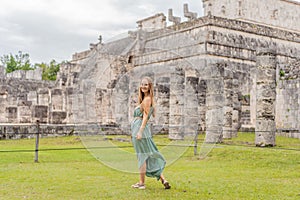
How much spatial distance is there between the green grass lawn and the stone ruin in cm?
190

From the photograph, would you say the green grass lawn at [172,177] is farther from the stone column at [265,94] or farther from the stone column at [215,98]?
the stone column at [215,98]

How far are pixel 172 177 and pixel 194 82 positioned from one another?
1011cm

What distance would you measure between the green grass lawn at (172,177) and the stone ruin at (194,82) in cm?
190

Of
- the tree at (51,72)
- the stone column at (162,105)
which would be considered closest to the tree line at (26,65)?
the tree at (51,72)

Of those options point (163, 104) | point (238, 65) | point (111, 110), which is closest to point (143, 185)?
point (163, 104)

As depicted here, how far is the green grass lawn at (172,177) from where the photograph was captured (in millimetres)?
5730

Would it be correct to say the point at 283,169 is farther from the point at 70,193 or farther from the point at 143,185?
the point at 70,193

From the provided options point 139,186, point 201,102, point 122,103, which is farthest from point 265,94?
point 122,103

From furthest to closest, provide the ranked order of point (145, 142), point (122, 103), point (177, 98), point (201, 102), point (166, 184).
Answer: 1. point (122, 103)
2. point (201, 102)
3. point (177, 98)
4. point (166, 184)
5. point (145, 142)

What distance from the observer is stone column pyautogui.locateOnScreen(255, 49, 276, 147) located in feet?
38.4

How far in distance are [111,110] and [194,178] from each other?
15.7m

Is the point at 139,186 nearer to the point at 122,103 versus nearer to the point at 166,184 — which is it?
the point at 166,184

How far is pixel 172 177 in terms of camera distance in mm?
7078

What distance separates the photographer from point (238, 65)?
24.0 m
